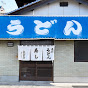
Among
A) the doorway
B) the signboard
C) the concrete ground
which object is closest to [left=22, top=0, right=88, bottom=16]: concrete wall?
the signboard

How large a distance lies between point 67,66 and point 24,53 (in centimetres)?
329

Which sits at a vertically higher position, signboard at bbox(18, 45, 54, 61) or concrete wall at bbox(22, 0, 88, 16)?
concrete wall at bbox(22, 0, 88, 16)

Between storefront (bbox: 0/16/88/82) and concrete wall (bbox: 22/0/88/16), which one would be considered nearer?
storefront (bbox: 0/16/88/82)

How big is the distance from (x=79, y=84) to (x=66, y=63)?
67.5 inches

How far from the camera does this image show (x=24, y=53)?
10086mm

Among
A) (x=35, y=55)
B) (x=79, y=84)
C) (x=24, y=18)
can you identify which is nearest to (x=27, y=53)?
(x=35, y=55)

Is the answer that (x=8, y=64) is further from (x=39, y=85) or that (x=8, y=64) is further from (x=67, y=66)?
(x=67, y=66)

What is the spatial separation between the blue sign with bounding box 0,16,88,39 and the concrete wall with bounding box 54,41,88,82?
93 centimetres

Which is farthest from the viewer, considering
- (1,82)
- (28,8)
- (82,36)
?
(28,8)

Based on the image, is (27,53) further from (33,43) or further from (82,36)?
(82,36)

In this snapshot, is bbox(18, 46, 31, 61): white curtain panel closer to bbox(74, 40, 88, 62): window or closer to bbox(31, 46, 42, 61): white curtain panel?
bbox(31, 46, 42, 61): white curtain panel

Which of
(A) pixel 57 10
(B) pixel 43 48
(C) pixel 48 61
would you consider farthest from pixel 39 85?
(A) pixel 57 10

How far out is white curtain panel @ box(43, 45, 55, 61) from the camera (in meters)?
10.1

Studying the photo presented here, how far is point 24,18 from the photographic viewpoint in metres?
9.90
